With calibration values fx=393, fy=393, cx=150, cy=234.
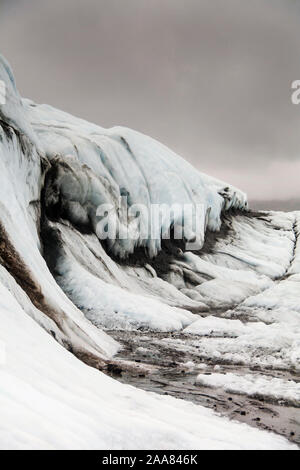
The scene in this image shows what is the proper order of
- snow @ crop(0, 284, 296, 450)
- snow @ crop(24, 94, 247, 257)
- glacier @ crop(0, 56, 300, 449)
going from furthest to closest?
snow @ crop(24, 94, 247, 257) → glacier @ crop(0, 56, 300, 449) → snow @ crop(0, 284, 296, 450)

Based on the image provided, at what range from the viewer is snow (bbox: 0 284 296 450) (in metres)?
3.50

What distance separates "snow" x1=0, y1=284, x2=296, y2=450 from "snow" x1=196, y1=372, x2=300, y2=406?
1.67m

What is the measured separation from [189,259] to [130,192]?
7056 mm

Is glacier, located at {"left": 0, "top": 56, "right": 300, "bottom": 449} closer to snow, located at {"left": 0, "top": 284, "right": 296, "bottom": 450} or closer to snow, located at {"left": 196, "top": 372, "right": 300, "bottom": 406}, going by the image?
snow, located at {"left": 0, "top": 284, "right": 296, "bottom": 450}

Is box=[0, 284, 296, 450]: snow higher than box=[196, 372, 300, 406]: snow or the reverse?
higher

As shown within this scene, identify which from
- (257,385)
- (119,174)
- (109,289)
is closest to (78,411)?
(257,385)

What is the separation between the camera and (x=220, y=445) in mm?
4457

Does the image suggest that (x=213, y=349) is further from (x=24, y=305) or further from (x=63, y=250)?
(x=63, y=250)

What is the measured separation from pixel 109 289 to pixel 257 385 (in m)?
10.4

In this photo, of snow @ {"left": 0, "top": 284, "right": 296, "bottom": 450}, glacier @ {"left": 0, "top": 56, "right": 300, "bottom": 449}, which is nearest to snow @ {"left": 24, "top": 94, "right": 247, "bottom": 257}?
glacier @ {"left": 0, "top": 56, "right": 300, "bottom": 449}

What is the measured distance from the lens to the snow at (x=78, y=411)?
350 centimetres

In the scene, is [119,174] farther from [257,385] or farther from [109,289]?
[257,385]

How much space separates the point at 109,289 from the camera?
693 inches

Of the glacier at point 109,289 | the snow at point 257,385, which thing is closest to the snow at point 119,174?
the glacier at point 109,289
